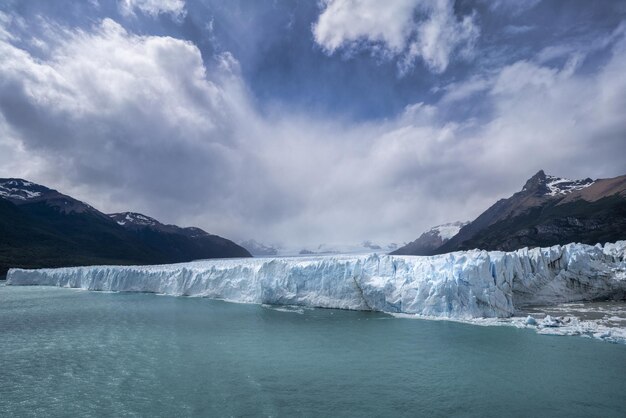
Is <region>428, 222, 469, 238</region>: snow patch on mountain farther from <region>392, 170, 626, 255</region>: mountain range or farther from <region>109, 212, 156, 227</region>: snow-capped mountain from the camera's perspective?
<region>109, 212, 156, 227</region>: snow-capped mountain

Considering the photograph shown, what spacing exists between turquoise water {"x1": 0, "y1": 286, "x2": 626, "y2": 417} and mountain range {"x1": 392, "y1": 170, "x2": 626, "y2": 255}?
201 feet

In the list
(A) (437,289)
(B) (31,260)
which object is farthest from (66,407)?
(B) (31,260)

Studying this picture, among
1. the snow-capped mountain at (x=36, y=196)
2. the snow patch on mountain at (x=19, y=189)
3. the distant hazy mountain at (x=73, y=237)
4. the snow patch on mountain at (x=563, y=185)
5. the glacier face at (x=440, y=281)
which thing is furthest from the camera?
the snow patch on mountain at (x=19, y=189)

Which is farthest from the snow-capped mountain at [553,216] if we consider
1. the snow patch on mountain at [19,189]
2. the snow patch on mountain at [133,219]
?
the snow patch on mountain at [19,189]

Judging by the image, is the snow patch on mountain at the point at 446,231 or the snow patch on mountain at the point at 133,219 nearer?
the snow patch on mountain at the point at 133,219

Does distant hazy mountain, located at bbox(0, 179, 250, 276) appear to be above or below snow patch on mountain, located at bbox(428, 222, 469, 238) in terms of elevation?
below

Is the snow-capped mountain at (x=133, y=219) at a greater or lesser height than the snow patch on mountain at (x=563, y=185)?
lesser

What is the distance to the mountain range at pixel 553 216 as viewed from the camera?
66625 mm

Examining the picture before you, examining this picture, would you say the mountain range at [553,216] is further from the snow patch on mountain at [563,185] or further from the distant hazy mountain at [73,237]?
the distant hazy mountain at [73,237]

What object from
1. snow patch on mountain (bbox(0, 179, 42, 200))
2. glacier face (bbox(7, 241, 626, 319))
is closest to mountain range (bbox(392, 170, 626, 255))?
glacier face (bbox(7, 241, 626, 319))

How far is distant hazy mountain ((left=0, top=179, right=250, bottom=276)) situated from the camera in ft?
230

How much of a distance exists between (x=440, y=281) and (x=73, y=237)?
96.9m

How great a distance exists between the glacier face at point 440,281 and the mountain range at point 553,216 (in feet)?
146

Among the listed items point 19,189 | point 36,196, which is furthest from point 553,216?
point 19,189
